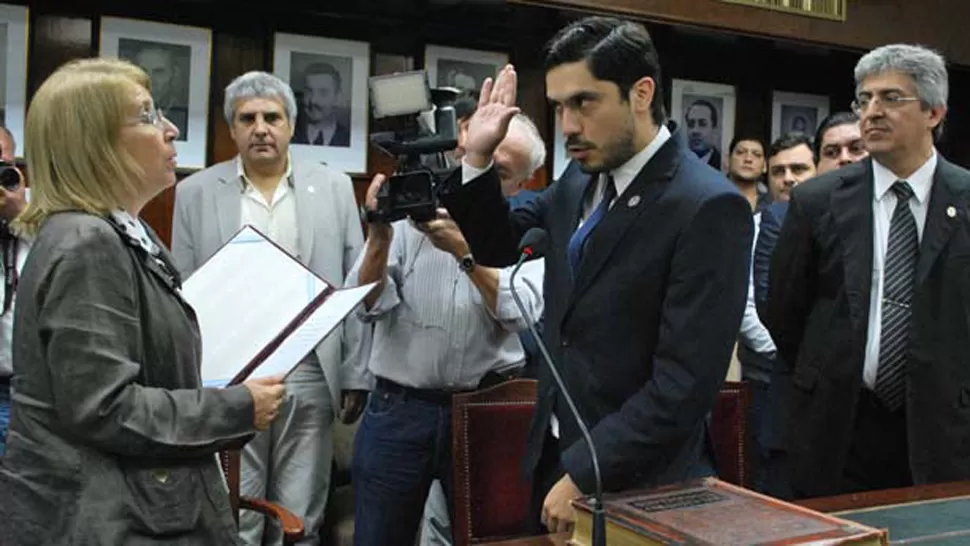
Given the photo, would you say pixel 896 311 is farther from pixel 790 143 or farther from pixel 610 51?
pixel 790 143

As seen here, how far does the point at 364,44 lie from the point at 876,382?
2186 millimetres

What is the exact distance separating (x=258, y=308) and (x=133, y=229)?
283 millimetres

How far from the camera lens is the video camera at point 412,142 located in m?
1.87

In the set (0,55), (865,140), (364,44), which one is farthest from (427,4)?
(865,140)

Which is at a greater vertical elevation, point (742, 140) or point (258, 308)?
point (742, 140)

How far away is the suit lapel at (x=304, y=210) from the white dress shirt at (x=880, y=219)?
5.31ft

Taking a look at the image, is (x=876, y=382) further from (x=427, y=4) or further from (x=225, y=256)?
(x=427, y=4)

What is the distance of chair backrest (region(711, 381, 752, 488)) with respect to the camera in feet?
7.20

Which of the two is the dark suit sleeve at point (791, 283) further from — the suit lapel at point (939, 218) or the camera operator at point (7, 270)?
the camera operator at point (7, 270)

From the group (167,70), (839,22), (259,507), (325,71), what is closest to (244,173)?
(167,70)

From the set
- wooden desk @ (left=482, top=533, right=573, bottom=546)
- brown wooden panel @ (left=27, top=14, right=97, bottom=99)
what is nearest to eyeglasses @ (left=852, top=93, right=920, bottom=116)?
wooden desk @ (left=482, top=533, right=573, bottom=546)

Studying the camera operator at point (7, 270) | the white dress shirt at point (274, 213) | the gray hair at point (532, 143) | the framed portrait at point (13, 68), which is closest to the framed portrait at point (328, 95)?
the white dress shirt at point (274, 213)

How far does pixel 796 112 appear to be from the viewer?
15.6 ft

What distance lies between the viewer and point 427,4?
12.2 feet
